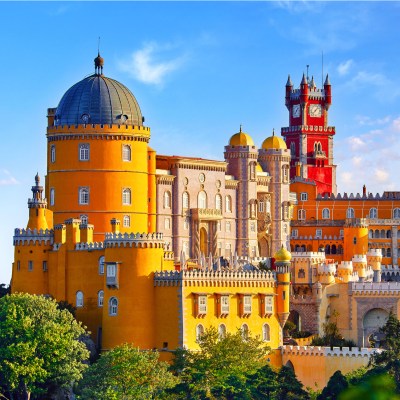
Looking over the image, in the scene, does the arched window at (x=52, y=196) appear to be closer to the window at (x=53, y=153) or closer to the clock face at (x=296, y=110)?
the window at (x=53, y=153)

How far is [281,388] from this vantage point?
5497 centimetres

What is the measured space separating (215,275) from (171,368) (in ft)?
31.0

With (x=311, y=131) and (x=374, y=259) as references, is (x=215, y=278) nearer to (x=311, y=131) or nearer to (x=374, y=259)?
(x=374, y=259)

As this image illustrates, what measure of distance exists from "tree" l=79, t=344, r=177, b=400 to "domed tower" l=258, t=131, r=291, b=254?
45.2 meters

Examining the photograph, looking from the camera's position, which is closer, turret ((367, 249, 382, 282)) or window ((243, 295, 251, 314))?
window ((243, 295, 251, 314))

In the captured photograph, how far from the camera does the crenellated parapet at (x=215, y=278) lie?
66562 mm

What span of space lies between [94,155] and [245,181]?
23.6 m

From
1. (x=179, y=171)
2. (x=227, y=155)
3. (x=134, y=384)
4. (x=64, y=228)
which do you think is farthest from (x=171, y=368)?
(x=227, y=155)

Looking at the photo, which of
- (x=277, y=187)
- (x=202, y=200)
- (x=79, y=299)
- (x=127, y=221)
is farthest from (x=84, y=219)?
(x=277, y=187)

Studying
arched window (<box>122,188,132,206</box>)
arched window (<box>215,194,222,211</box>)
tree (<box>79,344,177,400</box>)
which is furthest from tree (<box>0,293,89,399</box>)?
arched window (<box>215,194,222,211</box>)

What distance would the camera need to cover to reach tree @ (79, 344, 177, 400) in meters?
53.6

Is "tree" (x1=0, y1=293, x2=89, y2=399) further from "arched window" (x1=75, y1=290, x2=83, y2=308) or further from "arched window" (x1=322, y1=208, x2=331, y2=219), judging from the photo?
"arched window" (x1=322, y1=208, x2=331, y2=219)

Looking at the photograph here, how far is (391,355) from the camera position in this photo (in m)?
60.1

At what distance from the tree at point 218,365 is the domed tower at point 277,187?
111 ft
